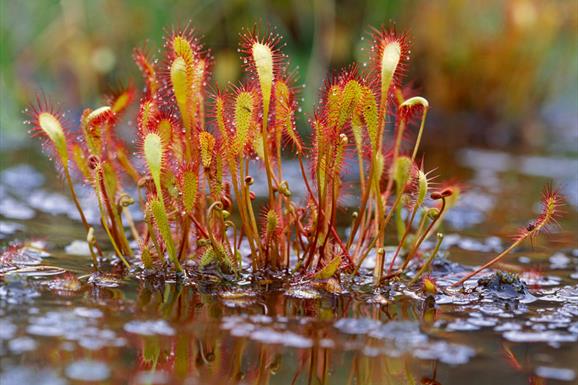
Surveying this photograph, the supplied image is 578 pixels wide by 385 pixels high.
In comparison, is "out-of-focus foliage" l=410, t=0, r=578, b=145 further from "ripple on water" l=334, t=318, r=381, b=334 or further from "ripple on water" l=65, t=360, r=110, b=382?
"ripple on water" l=65, t=360, r=110, b=382

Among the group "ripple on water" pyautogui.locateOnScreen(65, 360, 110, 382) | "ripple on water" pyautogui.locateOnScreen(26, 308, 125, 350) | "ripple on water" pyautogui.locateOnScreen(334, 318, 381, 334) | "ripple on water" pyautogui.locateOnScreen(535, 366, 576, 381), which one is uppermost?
"ripple on water" pyautogui.locateOnScreen(334, 318, 381, 334)

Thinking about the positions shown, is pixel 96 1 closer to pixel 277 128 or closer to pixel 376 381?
pixel 277 128

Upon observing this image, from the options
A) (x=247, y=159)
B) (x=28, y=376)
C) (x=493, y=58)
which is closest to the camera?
(x=28, y=376)

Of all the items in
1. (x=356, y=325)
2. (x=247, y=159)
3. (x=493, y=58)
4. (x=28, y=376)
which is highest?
(x=493, y=58)

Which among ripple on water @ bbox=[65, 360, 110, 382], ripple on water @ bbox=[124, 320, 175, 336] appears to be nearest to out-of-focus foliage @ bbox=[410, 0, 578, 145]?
ripple on water @ bbox=[124, 320, 175, 336]

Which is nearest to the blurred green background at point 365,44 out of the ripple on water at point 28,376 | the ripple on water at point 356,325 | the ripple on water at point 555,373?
the ripple on water at point 356,325

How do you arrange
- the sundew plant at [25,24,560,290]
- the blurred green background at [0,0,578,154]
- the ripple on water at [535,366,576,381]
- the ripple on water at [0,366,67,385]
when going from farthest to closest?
the blurred green background at [0,0,578,154] → the sundew plant at [25,24,560,290] → the ripple on water at [535,366,576,381] → the ripple on water at [0,366,67,385]

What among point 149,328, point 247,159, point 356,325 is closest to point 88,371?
point 149,328

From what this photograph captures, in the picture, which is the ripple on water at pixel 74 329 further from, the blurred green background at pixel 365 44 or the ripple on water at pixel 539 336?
the blurred green background at pixel 365 44

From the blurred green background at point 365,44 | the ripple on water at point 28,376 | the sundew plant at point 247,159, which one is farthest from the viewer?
the blurred green background at point 365,44

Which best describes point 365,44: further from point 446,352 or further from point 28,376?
A: point 28,376
